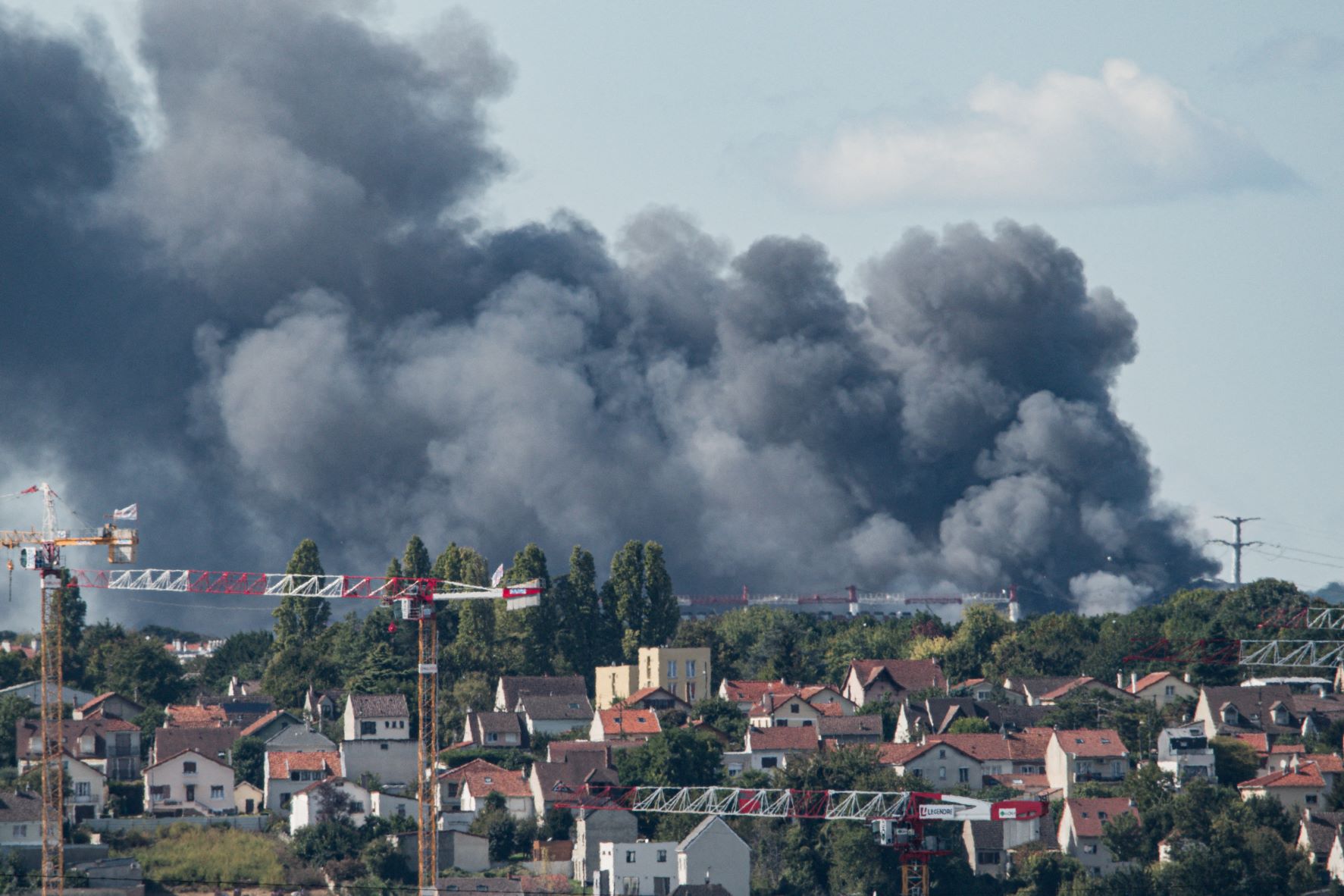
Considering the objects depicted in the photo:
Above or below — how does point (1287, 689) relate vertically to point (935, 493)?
below

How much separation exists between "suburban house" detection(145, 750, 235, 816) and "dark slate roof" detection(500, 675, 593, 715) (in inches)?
625

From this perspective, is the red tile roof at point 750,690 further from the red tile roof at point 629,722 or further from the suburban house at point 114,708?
the suburban house at point 114,708

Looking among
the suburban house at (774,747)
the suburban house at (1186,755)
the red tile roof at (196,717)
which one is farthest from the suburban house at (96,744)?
the suburban house at (1186,755)

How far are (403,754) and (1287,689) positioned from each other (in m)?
33.2

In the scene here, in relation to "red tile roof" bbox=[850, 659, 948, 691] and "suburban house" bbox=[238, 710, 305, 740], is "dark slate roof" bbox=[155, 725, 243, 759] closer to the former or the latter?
"suburban house" bbox=[238, 710, 305, 740]

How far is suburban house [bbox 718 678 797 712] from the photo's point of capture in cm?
8300

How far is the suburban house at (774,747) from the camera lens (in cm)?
7181

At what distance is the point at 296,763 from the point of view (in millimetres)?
67938

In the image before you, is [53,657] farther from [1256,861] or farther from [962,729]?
A: [1256,861]

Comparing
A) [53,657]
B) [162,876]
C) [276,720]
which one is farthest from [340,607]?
[162,876]

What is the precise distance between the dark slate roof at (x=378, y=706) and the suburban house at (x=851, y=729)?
14.7 metres

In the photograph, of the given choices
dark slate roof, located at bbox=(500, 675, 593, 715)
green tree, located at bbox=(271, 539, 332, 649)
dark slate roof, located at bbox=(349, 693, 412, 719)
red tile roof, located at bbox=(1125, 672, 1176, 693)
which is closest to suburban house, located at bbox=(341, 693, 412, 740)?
dark slate roof, located at bbox=(349, 693, 412, 719)

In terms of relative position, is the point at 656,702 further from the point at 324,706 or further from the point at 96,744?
the point at 96,744

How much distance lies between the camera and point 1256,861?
58844 mm
